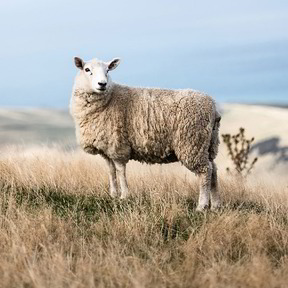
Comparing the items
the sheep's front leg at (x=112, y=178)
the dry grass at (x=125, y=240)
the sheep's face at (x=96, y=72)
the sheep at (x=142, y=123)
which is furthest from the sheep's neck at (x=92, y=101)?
the dry grass at (x=125, y=240)

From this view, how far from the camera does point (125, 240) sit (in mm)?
7348

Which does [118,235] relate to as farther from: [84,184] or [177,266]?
[84,184]

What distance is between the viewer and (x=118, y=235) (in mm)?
7449

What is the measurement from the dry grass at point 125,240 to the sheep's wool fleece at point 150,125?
0.73 metres

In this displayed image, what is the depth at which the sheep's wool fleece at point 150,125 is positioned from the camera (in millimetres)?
9391

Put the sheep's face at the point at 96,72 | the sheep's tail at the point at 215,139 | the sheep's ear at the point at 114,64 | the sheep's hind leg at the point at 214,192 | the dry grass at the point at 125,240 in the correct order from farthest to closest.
Result: 1. the sheep's hind leg at the point at 214,192
2. the sheep's tail at the point at 215,139
3. the sheep's ear at the point at 114,64
4. the sheep's face at the point at 96,72
5. the dry grass at the point at 125,240

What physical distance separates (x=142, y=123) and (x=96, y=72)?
102 centimetres

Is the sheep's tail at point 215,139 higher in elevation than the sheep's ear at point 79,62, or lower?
lower

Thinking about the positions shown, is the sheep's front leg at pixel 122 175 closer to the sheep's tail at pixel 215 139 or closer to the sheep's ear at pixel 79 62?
the sheep's tail at pixel 215 139

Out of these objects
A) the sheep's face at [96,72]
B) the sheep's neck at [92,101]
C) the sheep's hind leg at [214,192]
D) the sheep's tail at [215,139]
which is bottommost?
the sheep's hind leg at [214,192]

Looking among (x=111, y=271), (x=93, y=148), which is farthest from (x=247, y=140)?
(x=111, y=271)

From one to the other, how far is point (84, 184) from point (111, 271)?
4712 mm

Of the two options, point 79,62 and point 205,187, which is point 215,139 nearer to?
point 205,187

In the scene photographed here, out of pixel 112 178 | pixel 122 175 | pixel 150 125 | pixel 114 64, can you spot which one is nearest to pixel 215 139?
pixel 150 125
